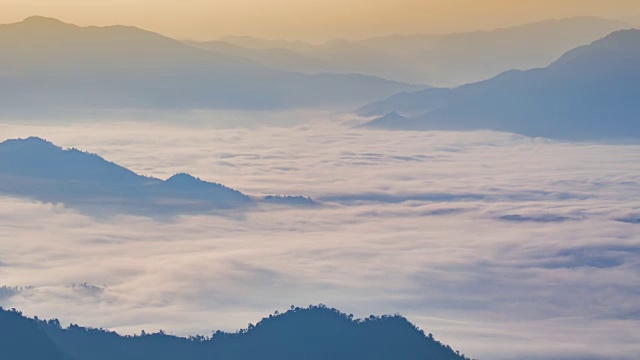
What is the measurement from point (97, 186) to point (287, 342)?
82.7 meters

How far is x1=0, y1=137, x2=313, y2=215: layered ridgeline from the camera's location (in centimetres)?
12456

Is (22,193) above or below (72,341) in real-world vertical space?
above

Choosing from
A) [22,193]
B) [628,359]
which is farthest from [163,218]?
[628,359]

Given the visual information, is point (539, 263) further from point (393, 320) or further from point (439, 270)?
point (393, 320)

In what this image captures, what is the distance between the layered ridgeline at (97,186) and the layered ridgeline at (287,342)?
2665 inches

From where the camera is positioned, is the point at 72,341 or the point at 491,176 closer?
the point at 72,341

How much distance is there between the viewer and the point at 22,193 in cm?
12850

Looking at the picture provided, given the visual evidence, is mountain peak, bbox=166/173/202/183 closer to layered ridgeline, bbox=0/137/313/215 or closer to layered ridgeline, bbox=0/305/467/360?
layered ridgeline, bbox=0/137/313/215

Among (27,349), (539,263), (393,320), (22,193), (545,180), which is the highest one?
(545,180)

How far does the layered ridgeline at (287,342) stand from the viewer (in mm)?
52031

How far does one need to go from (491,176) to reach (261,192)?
4656 cm

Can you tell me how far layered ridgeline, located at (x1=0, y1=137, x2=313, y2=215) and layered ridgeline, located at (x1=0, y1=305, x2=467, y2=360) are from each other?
67694mm

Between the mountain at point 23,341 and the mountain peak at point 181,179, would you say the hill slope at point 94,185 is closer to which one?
the mountain peak at point 181,179

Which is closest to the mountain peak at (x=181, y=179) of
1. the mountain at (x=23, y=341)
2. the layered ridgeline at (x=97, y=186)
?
the layered ridgeline at (x=97, y=186)
